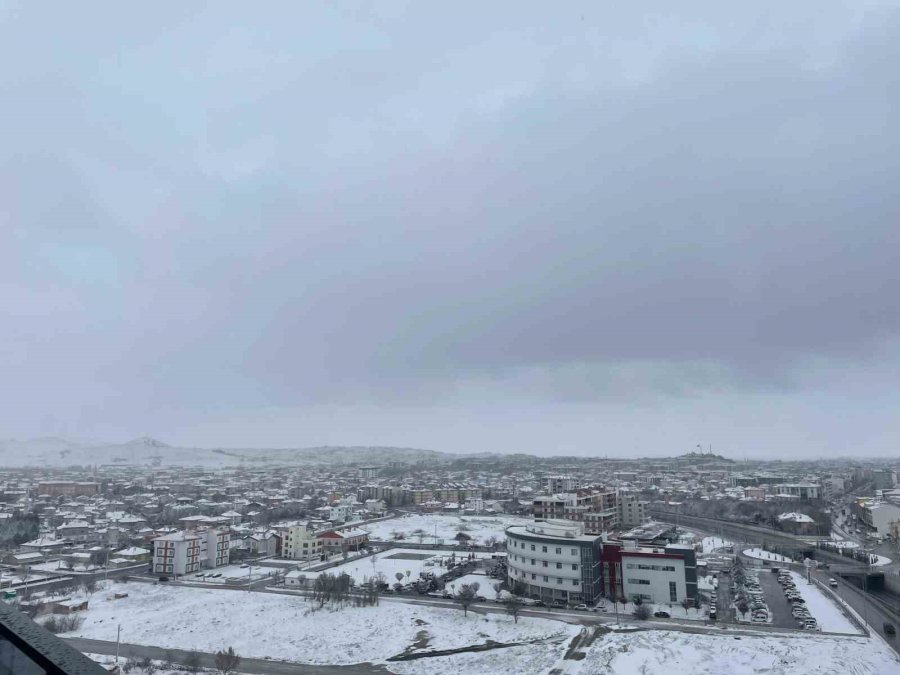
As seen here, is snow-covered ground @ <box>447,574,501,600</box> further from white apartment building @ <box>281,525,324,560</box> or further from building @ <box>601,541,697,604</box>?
white apartment building @ <box>281,525,324,560</box>

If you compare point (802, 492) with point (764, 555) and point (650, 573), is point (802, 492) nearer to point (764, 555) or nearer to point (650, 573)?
point (764, 555)

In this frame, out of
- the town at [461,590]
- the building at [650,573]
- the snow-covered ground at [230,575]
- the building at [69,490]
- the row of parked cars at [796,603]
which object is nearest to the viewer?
the town at [461,590]

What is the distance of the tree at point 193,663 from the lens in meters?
11.8

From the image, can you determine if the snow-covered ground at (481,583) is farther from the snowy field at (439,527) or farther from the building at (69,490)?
the building at (69,490)

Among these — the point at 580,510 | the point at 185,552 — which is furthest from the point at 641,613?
the point at 185,552

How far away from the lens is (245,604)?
666 inches

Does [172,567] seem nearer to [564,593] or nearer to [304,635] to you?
[304,635]

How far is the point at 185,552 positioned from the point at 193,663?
35.3 ft

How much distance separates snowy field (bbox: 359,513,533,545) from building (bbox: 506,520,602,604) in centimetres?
966

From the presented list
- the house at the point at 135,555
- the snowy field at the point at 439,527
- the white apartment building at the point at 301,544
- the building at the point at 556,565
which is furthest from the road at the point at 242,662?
the snowy field at the point at 439,527

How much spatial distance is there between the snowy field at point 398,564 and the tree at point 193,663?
7.63 meters

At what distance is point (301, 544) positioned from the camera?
83.6 feet

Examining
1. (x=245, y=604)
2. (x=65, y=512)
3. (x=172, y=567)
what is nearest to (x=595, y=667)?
(x=245, y=604)

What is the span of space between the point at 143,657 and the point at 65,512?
32862 mm
